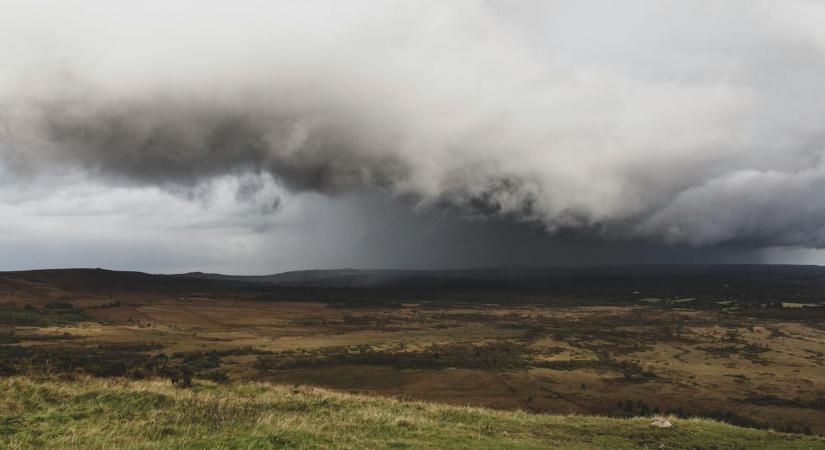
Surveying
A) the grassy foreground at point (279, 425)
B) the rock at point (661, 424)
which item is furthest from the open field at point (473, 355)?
the rock at point (661, 424)

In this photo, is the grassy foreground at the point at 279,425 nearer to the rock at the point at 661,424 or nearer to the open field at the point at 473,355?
the rock at the point at 661,424

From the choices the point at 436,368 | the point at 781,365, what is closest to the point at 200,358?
the point at 436,368

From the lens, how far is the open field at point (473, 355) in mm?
32688

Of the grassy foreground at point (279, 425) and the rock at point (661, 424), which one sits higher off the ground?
the grassy foreground at point (279, 425)

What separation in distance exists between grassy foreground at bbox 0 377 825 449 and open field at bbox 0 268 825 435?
16.9 feet

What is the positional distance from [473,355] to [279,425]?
4284 centimetres

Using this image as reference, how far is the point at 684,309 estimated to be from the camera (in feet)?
440

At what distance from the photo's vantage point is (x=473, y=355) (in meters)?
52.9

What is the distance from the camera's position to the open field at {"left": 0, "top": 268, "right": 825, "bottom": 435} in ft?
107

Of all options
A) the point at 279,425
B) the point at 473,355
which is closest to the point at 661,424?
the point at 279,425

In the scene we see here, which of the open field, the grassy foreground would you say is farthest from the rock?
the open field

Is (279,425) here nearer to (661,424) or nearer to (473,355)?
(661,424)

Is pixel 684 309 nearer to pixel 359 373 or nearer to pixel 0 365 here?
pixel 359 373

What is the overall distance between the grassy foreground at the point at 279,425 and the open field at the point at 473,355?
5151 mm
